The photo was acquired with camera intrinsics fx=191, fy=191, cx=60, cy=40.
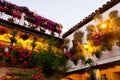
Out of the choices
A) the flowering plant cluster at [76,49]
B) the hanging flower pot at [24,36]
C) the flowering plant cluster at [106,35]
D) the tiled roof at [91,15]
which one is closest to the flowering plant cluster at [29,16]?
the tiled roof at [91,15]

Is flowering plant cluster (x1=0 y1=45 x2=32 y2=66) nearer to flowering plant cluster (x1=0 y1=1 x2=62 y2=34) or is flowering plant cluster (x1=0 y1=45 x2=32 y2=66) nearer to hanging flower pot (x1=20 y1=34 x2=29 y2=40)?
hanging flower pot (x1=20 y1=34 x2=29 y2=40)

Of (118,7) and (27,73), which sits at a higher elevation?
(118,7)

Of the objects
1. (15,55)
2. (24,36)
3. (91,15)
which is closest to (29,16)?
(24,36)

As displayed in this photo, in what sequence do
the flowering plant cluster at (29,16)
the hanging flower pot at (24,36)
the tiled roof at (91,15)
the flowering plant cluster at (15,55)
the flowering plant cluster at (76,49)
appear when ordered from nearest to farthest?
the tiled roof at (91,15) < the flowering plant cluster at (15,55) < the flowering plant cluster at (76,49) < the flowering plant cluster at (29,16) < the hanging flower pot at (24,36)

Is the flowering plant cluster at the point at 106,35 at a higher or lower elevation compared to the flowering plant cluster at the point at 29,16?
lower

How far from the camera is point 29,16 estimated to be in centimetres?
1363

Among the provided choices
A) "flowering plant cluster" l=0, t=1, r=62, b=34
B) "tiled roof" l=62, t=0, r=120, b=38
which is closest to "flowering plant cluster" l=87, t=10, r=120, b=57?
"tiled roof" l=62, t=0, r=120, b=38

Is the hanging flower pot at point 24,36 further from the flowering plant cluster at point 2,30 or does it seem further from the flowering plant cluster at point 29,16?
the flowering plant cluster at point 29,16

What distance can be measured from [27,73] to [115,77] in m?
5.54

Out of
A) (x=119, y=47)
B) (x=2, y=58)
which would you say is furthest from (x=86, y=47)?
(x=2, y=58)

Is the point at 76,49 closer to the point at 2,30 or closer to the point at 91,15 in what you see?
the point at 91,15

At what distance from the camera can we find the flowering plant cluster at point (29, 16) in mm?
12750

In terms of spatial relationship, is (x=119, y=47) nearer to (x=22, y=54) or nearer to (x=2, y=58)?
(x=22, y=54)

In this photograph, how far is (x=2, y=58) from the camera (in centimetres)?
1071
